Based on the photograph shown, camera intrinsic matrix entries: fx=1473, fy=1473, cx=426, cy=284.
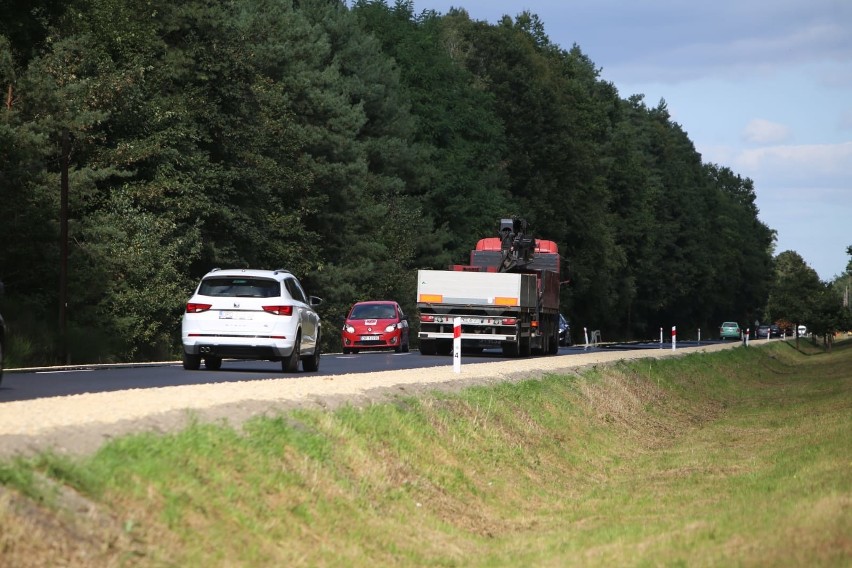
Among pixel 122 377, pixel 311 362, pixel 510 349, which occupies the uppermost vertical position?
pixel 510 349

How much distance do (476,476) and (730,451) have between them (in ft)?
27.6

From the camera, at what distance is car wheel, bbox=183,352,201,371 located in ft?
93.9

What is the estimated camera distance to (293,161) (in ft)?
215

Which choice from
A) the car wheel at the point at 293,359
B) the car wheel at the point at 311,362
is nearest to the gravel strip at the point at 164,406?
the car wheel at the point at 293,359

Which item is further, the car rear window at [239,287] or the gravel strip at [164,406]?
the car rear window at [239,287]

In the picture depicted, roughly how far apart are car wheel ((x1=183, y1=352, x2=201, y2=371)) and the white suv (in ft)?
1.12

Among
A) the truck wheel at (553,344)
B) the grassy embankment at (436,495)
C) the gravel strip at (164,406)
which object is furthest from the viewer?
the truck wheel at (553,344)

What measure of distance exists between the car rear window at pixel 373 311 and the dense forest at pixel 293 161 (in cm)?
580

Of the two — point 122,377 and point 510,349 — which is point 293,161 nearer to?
point 510,349

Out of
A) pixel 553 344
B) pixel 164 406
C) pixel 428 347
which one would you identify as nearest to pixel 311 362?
pixel 164 406

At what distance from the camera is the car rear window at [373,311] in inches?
1997

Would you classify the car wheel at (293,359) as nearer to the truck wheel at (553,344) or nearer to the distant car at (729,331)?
the truck wheel at (553,344)

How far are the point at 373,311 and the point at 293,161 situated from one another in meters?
16.3

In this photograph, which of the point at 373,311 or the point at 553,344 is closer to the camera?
the point at 373,311
